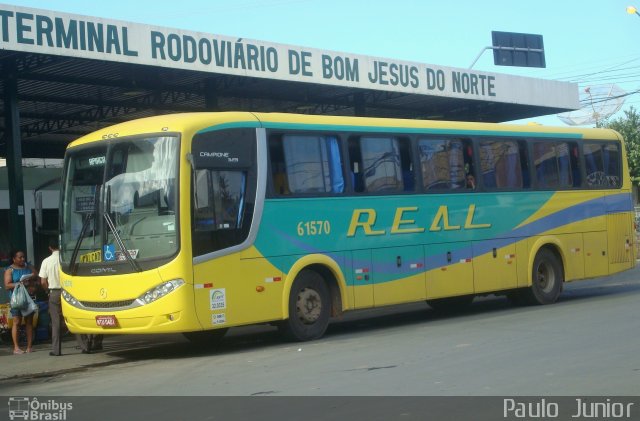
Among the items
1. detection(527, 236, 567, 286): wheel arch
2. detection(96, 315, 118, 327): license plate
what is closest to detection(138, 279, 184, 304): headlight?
detection(96, 315, 118, 327): license plate

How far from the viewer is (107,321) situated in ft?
39.8

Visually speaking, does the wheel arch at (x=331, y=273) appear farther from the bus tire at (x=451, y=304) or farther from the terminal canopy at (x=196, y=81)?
the terminal canopy at (x=196, y=81)

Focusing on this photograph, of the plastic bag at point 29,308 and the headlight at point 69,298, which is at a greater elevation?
the headlight at point 69,298

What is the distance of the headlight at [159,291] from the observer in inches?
463

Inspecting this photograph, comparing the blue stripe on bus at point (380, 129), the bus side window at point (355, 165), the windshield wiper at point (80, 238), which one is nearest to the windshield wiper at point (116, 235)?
the windshield wiper at point (80, 238)

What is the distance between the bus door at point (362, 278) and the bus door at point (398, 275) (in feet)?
0.41

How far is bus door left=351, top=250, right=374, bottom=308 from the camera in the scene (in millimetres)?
14188

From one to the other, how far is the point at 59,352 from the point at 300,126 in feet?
17.0

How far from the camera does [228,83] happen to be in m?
22.0

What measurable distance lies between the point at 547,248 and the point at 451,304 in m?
2.34

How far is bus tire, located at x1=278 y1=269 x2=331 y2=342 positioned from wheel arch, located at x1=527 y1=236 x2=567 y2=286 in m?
5.34

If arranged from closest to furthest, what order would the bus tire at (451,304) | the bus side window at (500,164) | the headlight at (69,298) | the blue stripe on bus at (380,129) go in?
the headlight at (69,298), the blue stripe on bus at (380,129), the bus side window at (500,164), the bus tire at (451,304)
